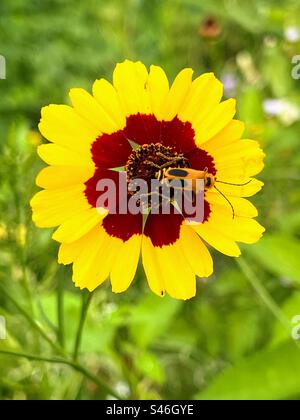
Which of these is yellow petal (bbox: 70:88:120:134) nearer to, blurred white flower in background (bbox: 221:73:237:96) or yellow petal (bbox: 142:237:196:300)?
yellow petal (bbox: 142:237:196:300)

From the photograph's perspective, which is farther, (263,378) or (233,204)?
(263,378)

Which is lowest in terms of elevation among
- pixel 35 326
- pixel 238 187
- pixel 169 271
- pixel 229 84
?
pixel 35 326

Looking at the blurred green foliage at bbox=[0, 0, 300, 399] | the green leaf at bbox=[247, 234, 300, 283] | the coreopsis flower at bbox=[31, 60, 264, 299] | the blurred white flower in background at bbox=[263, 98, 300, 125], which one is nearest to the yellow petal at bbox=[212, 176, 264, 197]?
the coreopsis flower at bbox=[31, 60, 264, 299]

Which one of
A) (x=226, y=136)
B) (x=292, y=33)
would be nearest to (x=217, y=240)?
Result: (x=226, y=136)

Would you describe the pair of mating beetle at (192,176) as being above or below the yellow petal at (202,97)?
below

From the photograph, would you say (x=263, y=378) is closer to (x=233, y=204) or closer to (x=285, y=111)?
(x=233, y=204)

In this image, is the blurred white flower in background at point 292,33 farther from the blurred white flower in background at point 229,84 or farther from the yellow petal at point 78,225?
the yellow petal at point 78,225

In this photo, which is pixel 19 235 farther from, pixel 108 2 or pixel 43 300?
pixel 108 2

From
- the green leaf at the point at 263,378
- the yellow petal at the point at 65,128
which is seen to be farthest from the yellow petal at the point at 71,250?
the green leaf at the point at 263,378
